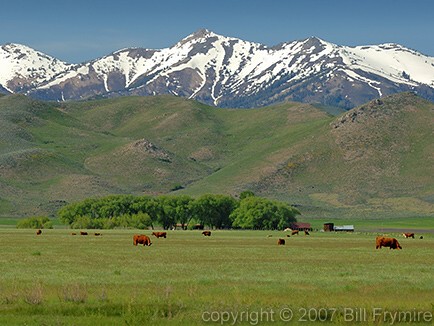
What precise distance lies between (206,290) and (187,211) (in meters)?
148

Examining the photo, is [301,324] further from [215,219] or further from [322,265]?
[215,219]

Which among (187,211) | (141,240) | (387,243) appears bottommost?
(141,240)

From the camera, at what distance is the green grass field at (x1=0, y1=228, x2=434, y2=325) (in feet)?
100

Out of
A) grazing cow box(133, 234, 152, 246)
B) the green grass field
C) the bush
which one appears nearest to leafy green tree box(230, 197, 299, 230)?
the bush

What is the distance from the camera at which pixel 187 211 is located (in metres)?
186

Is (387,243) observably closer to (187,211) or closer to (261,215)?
(261,215)

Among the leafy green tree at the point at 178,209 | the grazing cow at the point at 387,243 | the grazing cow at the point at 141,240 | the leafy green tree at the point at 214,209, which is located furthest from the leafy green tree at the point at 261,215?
the grazing cow at the point at 387,243

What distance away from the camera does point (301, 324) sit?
96.8ft

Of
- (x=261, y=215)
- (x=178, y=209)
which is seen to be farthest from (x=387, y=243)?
(x=178, y=209)

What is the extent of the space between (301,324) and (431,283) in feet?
45.9

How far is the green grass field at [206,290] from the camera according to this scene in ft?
100

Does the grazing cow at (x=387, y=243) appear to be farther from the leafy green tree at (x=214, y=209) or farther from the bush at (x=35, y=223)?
the bush at (x=35, y=223)

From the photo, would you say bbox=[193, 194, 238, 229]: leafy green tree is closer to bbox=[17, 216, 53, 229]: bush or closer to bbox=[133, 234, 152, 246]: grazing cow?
bbox=[17, 216, 53, 229]: bush

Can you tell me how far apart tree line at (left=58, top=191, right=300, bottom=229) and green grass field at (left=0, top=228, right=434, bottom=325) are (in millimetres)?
123877
